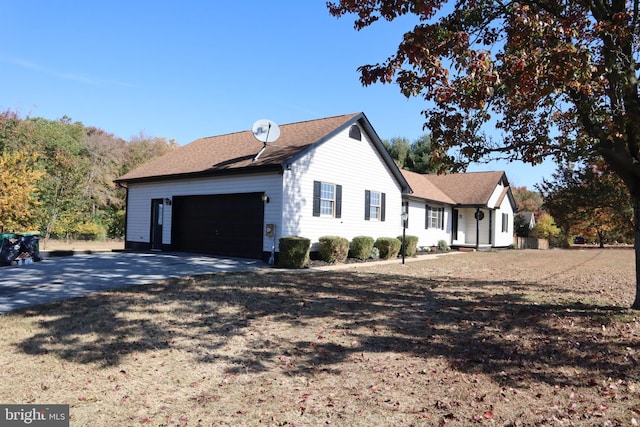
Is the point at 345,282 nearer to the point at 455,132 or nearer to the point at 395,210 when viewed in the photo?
the point at 455,132

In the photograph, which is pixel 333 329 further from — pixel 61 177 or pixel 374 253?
pixel 61 177

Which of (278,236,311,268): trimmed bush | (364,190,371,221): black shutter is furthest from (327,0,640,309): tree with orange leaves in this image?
(364,190,371,221): black shutter

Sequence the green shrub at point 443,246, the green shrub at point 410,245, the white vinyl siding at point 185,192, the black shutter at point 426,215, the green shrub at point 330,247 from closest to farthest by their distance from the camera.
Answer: the white vinyl siding at point 185,192
the green shrub at point 330,247
the green shrub at point 410,245
the black shutter at point 426,215
the green shrub at point 443,246

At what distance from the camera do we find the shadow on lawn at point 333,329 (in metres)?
5.16

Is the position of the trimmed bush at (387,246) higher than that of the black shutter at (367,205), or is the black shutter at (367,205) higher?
the black shutter at (367,205)

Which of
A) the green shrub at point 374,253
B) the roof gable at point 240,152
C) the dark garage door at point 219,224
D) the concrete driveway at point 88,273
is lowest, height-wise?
the concrete driveway at point 88,273

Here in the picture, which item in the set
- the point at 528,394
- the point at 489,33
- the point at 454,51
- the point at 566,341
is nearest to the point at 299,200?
the point at 489,33

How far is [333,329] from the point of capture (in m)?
6.50

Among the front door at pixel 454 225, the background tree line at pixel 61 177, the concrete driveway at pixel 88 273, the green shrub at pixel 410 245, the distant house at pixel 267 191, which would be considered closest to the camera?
the concrete driveway at pixel 88 273

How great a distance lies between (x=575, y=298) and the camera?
8.98 metres

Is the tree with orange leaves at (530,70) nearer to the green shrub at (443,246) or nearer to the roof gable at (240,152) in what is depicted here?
the roof gable at (240,152)

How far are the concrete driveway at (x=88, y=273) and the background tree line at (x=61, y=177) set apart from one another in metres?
4.19

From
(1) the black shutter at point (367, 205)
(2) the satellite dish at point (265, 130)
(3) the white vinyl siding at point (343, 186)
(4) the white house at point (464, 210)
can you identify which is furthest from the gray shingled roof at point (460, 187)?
(2) the satellite dish at point (265, 130)

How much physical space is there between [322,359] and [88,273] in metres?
8.39
